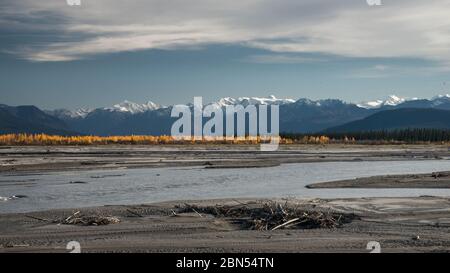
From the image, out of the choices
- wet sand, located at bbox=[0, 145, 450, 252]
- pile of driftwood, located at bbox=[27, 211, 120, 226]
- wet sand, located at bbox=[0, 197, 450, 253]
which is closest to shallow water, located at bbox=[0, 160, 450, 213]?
wet sand, located at bbox=[0, 145, 450, 252]

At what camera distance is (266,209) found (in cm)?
2536

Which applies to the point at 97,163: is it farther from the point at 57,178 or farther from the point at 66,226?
the point at 66,226

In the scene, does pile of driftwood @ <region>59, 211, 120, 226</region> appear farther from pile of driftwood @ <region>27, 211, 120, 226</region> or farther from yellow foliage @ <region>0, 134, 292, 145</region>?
yellow foliage @ <region>0, 134, 292, 145</region>

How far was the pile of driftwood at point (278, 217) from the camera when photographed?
22766mm

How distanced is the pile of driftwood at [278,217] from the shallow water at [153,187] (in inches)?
296

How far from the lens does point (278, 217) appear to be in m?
23.5

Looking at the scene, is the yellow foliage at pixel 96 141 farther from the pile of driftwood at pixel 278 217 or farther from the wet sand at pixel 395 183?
the pile of driftwood at pixel 278 217

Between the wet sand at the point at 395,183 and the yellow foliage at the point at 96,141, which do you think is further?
the yellow foliage at the point at 96,141

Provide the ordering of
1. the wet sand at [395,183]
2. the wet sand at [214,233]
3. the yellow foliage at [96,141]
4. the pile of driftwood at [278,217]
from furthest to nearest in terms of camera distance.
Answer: the yellow foliage at [96,141]
the wet sand at [395,183]
the pile of driftwood at [278,217]
the wet sand at [214,233]

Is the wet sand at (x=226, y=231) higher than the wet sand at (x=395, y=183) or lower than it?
higher

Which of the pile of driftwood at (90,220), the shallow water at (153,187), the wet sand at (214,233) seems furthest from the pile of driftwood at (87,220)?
the shallow water at (153,187)

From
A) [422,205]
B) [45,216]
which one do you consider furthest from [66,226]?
[422,205]

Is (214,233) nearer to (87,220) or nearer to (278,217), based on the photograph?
(278,217)

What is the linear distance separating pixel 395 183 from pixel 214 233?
24.0m
